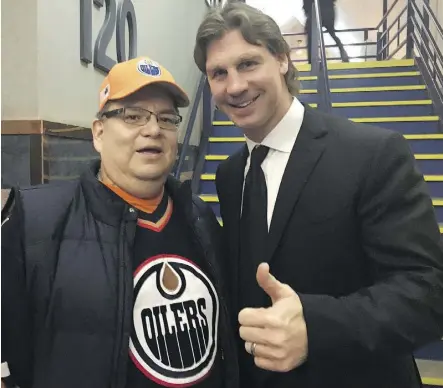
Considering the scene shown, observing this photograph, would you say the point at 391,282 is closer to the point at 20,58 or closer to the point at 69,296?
the point at 69,296

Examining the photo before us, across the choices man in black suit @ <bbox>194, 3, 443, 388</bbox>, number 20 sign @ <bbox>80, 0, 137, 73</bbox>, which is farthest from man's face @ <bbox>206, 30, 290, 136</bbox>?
number 20 sign @ <bbox>80, 0, 137, 73</bbox>

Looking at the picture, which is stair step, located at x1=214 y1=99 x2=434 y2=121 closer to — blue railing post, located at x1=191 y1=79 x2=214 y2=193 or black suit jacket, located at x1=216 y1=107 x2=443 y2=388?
Answer: blue railing post, located at x1=191 y1=79 x2=214 y2=193

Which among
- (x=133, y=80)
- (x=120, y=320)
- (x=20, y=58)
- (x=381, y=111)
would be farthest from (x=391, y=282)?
(x=381, y=111)

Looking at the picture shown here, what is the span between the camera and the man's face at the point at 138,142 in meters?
1.44

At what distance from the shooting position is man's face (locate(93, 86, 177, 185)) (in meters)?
1.44

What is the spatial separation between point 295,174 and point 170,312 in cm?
53

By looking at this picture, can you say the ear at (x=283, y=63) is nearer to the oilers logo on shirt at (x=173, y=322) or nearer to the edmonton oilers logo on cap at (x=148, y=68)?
the edmonton oilers logo on cap at (x=148, y=68)

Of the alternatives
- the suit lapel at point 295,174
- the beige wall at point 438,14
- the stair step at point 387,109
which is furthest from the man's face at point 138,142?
the beige wall at point 438,14

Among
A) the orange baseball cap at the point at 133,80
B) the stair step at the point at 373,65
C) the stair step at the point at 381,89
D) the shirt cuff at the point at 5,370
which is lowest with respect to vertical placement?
the shirt cuff at the point at 5,370

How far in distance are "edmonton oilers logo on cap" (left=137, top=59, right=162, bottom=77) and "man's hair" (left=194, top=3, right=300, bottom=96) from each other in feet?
0.57

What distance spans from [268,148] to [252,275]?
0.40m

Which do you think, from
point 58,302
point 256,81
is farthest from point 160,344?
point 256,81

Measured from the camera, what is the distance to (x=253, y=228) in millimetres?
1426

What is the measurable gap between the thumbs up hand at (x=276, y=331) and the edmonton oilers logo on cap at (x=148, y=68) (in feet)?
2.54
